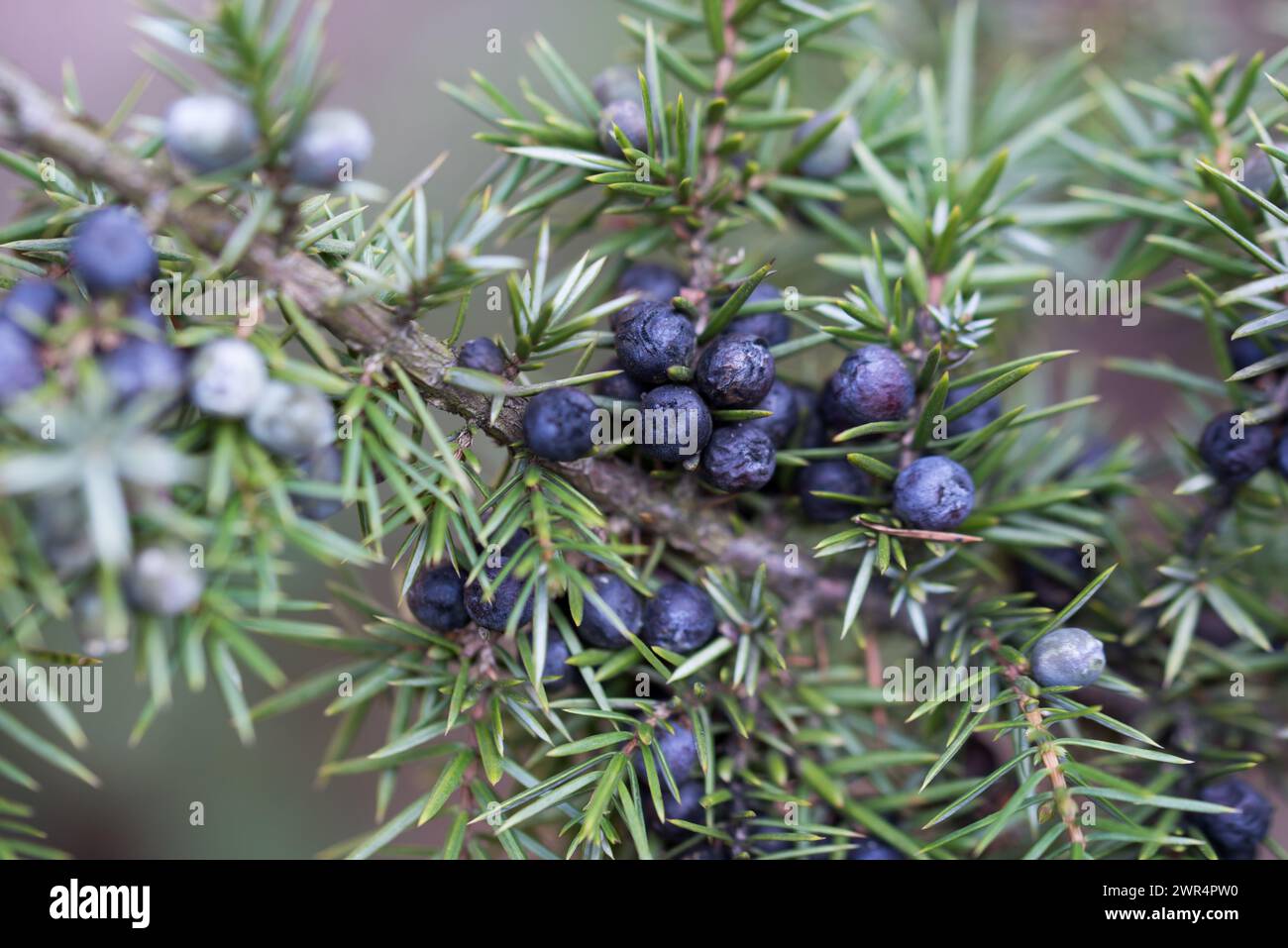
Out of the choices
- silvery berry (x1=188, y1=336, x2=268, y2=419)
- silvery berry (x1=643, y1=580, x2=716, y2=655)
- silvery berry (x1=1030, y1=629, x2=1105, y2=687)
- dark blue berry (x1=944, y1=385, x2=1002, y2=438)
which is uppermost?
dark blue berry (x1=944, y1=385, x2=1002, y2=438)

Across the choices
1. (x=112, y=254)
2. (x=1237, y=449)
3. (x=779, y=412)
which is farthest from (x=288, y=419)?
(x=1237, y=449)

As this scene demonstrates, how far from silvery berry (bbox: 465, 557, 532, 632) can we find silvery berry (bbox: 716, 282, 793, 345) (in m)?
0.34

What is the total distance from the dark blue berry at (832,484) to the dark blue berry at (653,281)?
0.25m

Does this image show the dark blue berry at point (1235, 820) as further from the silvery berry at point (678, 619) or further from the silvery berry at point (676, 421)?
the silvery berry at point (676, 421)

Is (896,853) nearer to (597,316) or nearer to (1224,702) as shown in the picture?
(1224,702)

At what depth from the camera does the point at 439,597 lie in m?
0.85

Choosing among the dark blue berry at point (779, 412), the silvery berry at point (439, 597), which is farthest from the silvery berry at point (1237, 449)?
the silvery berry at point (439, 597)

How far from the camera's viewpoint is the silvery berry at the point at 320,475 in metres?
0.73

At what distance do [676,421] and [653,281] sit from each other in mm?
273

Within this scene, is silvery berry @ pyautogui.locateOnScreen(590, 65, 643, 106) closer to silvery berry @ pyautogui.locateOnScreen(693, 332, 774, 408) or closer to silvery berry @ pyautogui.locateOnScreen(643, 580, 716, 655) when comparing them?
silvery berry @ pyautogui.locateOnScreen(693, 332, 774, 408)

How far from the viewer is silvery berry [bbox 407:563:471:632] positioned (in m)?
0.85

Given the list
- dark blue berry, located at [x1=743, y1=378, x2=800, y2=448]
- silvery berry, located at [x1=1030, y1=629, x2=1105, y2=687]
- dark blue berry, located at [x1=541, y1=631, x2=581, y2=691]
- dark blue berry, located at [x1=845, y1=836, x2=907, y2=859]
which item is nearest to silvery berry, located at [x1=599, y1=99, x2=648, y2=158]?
dark blue berry, located at [x1=743, y1=378, x2=800, y2=448]

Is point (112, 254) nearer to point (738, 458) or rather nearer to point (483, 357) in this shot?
point (483, 357)
